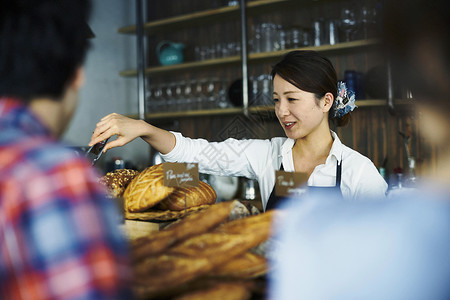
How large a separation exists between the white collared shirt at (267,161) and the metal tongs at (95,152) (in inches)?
13.1

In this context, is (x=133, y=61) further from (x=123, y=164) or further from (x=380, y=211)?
(x=380, y=211)

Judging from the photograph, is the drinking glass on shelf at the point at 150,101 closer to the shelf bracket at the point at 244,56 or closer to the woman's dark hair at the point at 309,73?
the shelf bracket at the point at 244,56

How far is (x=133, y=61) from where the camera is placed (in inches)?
157

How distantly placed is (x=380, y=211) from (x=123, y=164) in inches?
117

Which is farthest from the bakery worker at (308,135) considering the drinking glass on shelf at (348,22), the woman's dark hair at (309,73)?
the drinking glass on shelf at (348,22)

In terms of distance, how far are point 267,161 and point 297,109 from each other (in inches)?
13.0

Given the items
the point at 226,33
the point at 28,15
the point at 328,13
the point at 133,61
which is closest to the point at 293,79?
the point at 28,15

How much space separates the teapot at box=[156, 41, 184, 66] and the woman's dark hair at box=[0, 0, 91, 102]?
304cm

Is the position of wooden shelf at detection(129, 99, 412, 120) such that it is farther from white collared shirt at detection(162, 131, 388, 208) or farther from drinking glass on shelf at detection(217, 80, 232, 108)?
white collared shirt at detection(162, 131, 388, 208)

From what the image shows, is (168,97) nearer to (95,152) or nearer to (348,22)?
(348,22)

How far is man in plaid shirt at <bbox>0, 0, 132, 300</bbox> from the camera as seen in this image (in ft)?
1.41

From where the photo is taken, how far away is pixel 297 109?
58.2 inches

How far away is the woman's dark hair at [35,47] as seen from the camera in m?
0.53

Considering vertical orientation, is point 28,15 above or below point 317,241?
above
